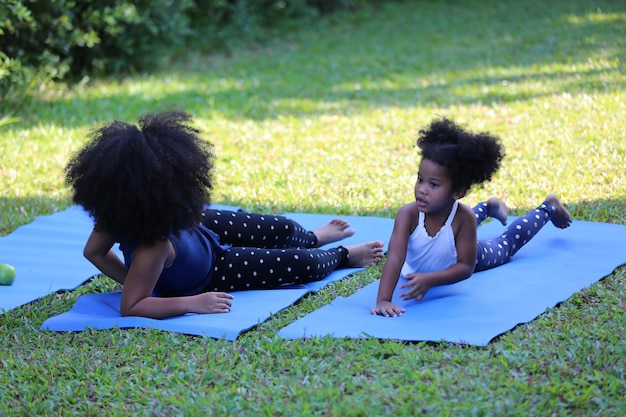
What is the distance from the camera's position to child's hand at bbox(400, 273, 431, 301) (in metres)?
4.28

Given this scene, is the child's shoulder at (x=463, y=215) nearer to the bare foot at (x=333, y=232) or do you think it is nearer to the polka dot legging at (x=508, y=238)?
the polka dot legging at (x=508, y=238)

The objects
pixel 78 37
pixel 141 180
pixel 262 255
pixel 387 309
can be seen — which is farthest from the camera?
pixel 78 37

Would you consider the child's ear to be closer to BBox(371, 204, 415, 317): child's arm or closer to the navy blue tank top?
BBox(371, 204, 415, 317): child's arm

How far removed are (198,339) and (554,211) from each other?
2.44 metres

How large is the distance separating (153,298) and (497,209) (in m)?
2.27

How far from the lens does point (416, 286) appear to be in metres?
4.28

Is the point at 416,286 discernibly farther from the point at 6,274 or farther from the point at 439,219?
the point at 6,274

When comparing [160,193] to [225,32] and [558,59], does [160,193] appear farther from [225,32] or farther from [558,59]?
[225,32]

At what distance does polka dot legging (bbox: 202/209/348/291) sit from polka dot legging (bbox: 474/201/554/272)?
794 mm

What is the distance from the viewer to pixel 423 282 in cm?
430

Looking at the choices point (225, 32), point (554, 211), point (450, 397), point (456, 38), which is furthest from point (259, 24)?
point (450, 397)

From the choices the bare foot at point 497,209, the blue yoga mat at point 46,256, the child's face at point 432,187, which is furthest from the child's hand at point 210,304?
the bare foot at point 497,209

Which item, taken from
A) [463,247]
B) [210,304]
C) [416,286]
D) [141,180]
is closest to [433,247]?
[463,247]

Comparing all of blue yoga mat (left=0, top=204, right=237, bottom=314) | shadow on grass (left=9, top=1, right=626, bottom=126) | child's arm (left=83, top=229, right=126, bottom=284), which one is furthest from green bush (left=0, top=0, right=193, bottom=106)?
child's arm (left=83, top=229, right=126, bottom=284)
